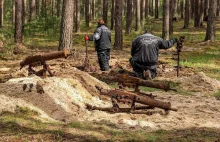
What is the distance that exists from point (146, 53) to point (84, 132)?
18.9 feet

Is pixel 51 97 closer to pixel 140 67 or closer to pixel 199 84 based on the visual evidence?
pixel 140 67

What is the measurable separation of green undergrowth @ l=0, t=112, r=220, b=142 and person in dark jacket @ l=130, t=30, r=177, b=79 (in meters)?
4.75

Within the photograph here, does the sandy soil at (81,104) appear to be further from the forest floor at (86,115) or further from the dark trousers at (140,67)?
the dark trousers at (140,67)

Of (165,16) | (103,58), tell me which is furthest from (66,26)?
(165,16)

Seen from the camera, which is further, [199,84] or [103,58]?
[103,58]

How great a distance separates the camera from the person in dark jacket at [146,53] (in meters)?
11.9

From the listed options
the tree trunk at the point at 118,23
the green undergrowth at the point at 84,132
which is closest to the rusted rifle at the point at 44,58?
the green undergrowth at the point at 84,132

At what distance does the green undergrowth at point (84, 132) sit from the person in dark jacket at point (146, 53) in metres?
4.75

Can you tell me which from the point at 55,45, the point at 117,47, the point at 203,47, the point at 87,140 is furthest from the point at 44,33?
the point at 87,140

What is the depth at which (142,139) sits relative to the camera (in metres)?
6.44

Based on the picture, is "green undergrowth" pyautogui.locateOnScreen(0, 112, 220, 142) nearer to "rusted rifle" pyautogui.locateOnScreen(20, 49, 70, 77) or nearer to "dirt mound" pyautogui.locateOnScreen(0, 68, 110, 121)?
"dirt mound" pyautogui.locateOnScreen(0, 68, 110, 121)

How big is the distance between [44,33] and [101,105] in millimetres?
19473

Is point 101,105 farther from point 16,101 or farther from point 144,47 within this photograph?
point 144,47

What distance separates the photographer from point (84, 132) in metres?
6.71
